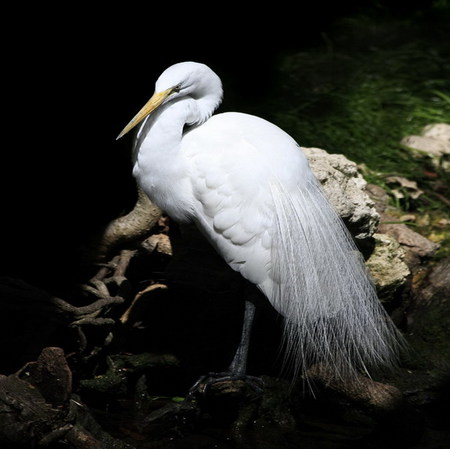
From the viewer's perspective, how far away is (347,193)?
12.6 ft

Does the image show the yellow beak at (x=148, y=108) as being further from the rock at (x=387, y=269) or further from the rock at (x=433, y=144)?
the rock at (x=433, y=144)

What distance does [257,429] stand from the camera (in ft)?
11.1

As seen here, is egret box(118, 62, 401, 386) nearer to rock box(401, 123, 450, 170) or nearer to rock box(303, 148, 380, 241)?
rock box(303, 148, 380, 241)

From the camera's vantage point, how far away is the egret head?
10.7 ft

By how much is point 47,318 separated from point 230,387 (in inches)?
32.6

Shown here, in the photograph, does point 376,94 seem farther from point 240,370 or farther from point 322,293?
point 240,370

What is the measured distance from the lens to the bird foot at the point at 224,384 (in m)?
3.36

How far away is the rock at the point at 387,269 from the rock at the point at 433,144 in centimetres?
131

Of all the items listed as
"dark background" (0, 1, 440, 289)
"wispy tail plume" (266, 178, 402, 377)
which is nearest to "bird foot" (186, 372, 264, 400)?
"wispy tail plume" (266, 178, 402, 377)

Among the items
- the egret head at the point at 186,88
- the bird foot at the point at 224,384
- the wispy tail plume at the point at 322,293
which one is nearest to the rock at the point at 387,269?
the wispy tail plume at the point at 322,293

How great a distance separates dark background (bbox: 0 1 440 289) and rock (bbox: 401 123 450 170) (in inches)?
45.2

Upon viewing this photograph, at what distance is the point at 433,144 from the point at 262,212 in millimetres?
2197

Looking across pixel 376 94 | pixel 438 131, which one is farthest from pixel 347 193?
pixel 376 94

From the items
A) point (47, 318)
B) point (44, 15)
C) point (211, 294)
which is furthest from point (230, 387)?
point (44, 15)
